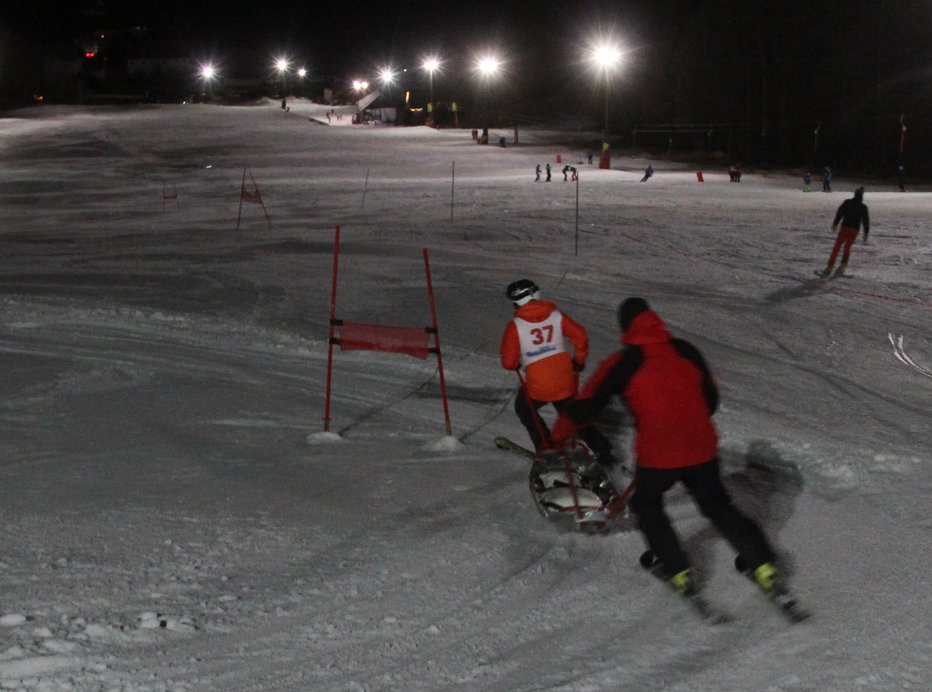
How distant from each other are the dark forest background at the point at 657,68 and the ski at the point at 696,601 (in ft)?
139

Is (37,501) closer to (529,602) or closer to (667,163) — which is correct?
(529,602)

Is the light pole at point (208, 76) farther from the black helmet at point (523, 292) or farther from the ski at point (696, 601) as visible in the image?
the ski at point (696, 601)

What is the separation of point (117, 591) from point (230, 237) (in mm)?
19086

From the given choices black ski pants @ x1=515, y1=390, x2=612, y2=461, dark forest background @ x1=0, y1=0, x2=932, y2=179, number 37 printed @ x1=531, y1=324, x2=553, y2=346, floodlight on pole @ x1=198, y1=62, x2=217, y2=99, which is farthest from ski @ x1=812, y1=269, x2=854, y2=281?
floodlight on pole @ x1=198, y1=62, x2=217, y2=99

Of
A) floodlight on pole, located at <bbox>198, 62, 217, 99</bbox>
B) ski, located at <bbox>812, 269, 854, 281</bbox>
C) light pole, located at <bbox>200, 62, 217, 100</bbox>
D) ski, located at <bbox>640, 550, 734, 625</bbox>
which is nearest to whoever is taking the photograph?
ski, located at <bbox>640, 550, 734, 625</bbox>

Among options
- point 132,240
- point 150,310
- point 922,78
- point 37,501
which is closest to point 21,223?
point 132,240

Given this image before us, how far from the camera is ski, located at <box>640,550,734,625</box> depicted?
16.7ft

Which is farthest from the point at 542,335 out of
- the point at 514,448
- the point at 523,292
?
the point at 514,448

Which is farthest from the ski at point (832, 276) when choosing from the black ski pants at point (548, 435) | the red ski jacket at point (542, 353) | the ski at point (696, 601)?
the ski at point (696, 601)

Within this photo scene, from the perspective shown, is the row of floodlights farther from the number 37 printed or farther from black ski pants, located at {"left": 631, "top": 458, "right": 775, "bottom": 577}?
black ski pants, located at {"left": 631, "top": 458, "right": 775, "bottom": 577}

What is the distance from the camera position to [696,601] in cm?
522

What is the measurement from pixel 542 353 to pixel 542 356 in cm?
2

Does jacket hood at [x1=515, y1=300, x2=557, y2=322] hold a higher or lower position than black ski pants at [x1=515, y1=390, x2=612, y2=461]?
higher

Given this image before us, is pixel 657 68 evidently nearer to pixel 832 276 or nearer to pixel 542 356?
pixel 832 276
